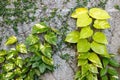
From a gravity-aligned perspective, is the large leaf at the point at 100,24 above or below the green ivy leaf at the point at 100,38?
above

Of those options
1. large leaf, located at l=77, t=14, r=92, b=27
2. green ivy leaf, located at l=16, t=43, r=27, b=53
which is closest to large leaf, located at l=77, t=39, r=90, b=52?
large leaf, located at l=77, t=14, r=92, b=27

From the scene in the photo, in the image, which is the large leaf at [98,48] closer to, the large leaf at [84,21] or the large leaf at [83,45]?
the large leaf at [83,45]

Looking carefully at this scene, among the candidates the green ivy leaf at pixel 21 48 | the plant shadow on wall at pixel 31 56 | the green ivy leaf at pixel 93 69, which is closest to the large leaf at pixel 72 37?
the plant shadow on wall at pixel 31 56

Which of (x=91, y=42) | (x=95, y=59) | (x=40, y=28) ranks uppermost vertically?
(x=40, y=28)

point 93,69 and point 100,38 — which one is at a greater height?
point 100,38

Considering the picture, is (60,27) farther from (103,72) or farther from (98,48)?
(103,72)

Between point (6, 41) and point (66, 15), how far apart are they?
0.51 meters

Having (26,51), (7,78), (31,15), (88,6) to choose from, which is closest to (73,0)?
(88,6)

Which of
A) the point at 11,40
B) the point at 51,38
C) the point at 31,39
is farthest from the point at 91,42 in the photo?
the point at 11,40

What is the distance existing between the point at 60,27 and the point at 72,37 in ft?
Result: 0.41

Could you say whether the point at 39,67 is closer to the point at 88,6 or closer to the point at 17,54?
the point at 17,54

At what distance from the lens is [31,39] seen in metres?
2.37

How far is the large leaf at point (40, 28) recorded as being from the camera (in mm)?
2357

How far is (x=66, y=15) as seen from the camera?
2.41 metres
